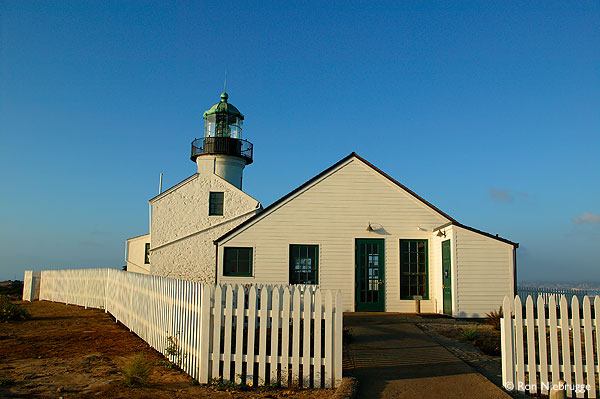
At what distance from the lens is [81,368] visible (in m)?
7.29

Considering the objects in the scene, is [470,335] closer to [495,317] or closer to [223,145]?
[495,317]

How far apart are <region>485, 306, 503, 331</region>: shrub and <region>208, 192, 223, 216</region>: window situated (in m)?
12.8

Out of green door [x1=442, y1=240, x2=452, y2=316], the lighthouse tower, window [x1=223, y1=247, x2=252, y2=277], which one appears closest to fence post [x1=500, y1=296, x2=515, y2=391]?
green door [x1=442, y1=240, x2=452, y2=316]

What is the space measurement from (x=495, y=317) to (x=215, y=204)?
44.9ft

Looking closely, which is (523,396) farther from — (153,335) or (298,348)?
(153,335)

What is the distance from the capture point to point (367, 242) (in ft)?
52.2

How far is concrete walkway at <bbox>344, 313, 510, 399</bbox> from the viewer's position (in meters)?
6.08

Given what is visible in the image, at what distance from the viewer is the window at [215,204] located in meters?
22.4

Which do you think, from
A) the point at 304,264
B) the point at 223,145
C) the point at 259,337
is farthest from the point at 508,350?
the point at 223,145

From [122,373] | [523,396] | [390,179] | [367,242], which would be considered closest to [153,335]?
[122,373]

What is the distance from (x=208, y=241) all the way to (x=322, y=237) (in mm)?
7804

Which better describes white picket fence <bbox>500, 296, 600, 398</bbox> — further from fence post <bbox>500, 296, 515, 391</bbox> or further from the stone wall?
the stone wall

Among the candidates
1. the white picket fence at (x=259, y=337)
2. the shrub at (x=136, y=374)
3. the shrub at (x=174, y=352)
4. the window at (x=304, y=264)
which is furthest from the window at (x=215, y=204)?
the shrub at (x=136, y=374)

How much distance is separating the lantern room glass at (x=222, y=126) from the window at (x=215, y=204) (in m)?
4.71
